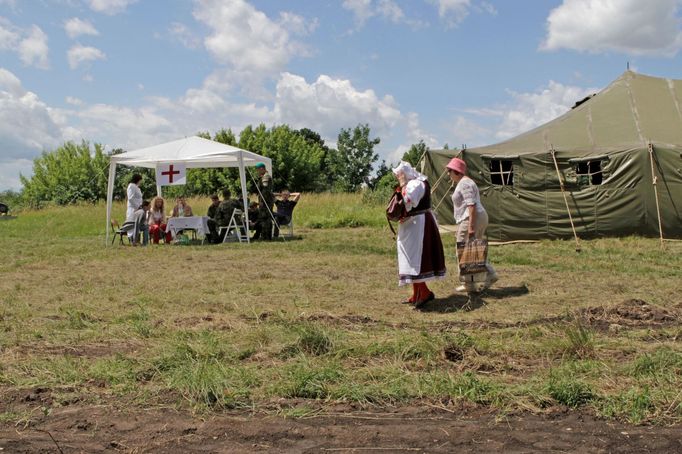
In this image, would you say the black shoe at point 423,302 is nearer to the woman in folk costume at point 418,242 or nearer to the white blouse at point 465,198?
the woman in folk costume at point 418,242

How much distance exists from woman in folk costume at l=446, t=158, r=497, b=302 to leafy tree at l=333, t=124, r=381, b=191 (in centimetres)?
4142

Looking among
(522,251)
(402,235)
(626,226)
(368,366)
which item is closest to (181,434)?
(368,366)

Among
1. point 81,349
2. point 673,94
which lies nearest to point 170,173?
point 81,349

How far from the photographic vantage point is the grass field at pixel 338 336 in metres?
3.88

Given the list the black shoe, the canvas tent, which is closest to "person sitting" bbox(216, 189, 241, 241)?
the canvas tent

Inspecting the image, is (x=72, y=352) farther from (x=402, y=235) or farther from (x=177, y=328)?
(x=402, y=235)

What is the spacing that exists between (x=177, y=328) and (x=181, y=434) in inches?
96.4

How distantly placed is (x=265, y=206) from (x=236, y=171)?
24847mm

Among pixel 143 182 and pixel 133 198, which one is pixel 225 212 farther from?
pixel 143 182

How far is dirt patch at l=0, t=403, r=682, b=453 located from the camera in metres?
3.18

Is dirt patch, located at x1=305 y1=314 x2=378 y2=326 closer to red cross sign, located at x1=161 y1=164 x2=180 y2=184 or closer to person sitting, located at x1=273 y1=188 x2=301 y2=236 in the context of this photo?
person sitting, located at x1=273 y1=188 x2=301 y2=236

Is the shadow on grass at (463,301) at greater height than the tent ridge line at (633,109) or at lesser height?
lesser

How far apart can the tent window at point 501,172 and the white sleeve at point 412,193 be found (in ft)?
26.9

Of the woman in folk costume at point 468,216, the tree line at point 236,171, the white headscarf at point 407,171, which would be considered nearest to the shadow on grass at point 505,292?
the woman in folk costume at point 468,216
